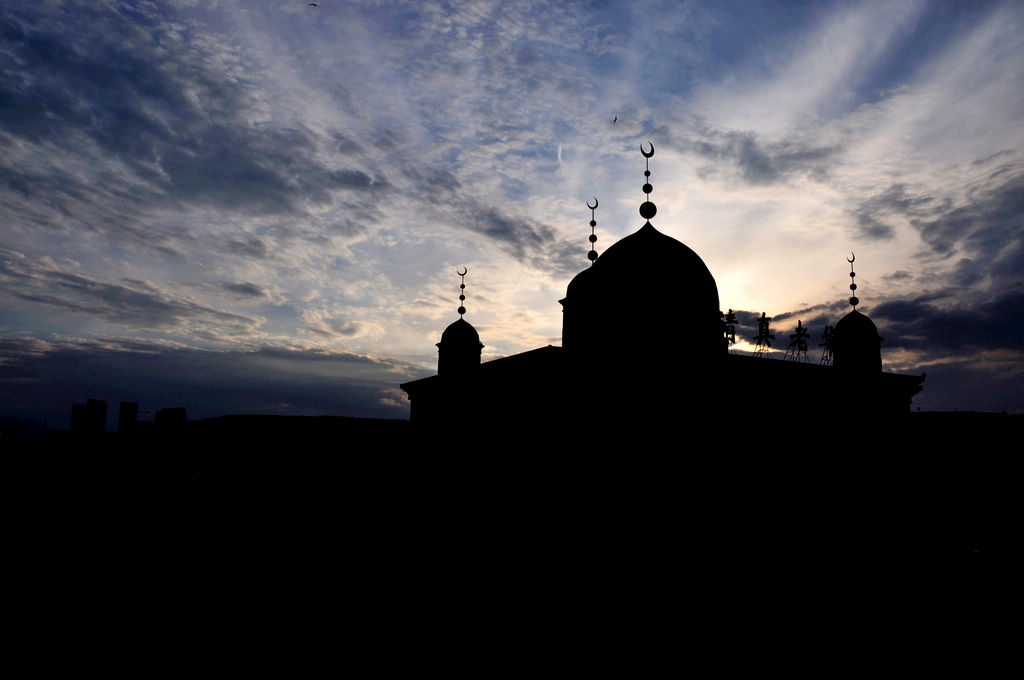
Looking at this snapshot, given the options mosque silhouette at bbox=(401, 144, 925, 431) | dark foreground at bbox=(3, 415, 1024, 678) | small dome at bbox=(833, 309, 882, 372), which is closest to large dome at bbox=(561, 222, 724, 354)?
mosque silhouette at bbox=(401, 144, 925, 431)

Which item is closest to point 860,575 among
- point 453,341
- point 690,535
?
point 690,535

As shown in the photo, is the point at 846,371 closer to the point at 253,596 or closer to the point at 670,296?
Result: the point at 670,296

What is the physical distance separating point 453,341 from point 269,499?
10561mm

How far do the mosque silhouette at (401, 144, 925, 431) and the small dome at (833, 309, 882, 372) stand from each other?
46 millimetres

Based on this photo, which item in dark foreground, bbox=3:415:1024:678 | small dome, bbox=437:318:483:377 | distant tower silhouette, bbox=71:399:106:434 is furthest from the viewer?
small dome, bbox=437:318:483:377

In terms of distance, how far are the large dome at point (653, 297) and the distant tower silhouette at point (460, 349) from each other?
968 centimetres

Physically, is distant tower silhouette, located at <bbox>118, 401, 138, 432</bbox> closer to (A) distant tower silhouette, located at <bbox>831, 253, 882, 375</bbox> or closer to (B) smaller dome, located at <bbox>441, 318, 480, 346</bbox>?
(B) smaller dome, located at <bbox>441, 318, 480, 346</bbox>

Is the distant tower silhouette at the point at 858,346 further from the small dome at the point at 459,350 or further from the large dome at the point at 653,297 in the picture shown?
the small dome at the point at 459,350

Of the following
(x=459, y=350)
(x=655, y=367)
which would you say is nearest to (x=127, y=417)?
(x=459, y=350)

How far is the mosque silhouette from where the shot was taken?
19750 mm

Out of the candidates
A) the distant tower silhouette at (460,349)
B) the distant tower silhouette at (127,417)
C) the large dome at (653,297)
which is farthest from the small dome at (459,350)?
the distant tower silhouette at (127,417)

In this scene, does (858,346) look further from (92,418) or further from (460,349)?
(92,418)

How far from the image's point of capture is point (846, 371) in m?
27.2

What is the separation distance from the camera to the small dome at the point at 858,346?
27328 mm
